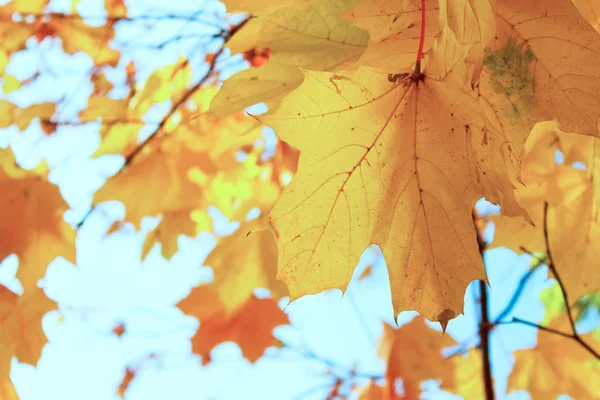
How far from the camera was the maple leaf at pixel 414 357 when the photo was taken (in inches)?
56.3

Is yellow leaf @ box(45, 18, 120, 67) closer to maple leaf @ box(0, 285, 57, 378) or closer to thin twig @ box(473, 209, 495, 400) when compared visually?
maple leaf @ box(0, 285, 57, 378)

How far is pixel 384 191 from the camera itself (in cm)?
60

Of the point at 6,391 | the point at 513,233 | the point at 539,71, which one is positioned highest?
the point at 539,71

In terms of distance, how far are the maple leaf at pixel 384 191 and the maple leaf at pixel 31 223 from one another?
0.75m

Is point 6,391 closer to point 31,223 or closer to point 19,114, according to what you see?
point 31,223

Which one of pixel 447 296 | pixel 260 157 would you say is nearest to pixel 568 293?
pixel 447 296

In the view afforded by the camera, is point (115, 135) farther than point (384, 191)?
Yes

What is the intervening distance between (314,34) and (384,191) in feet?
0.65

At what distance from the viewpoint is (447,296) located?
58 centimetres

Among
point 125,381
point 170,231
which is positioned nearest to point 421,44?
point 170,231

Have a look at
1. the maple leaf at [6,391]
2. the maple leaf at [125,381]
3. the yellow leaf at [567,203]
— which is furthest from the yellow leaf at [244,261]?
the maple leaf at [125,381]

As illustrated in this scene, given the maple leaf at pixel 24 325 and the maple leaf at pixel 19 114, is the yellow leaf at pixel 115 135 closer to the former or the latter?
the maple leaf at pixel 19 114

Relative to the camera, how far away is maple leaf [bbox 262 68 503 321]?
557 millimetres

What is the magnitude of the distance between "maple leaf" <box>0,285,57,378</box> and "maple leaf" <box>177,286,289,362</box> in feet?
1.23
